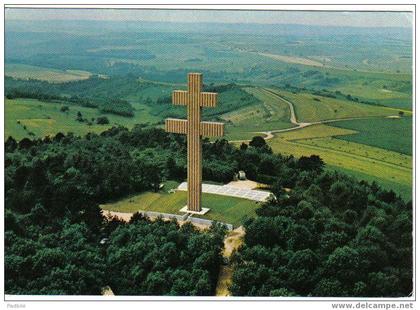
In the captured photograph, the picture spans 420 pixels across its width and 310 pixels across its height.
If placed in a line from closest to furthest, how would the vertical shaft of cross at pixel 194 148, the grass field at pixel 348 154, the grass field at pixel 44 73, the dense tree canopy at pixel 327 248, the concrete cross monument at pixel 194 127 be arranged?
the dense tree canopy at pixel 327 248, the concrete cross monument at pixel 194 127, the vertical shaft of cross at pixel 194 148, the grass field at pixel 348 154, the grass field at pixel 44 73

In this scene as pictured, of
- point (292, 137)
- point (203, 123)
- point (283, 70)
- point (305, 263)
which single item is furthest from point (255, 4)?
point (283, 70)

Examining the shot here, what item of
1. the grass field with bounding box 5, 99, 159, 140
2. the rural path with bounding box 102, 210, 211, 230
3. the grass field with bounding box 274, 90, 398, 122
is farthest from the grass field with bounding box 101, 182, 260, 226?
the grass field with bounding box 274, 90, 398, 122

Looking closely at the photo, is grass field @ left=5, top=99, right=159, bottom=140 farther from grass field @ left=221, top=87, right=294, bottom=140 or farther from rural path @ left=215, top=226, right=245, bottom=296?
rural path @ left=215, top=226, right=245, bottom=296

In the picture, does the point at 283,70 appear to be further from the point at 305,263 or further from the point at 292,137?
the point at 305,263

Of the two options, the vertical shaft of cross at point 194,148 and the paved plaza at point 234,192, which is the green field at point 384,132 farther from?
the vertical shaft of cross at point 194,148

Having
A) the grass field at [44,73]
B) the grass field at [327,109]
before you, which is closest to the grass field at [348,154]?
the grass field at [327,109]
